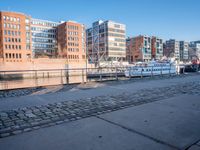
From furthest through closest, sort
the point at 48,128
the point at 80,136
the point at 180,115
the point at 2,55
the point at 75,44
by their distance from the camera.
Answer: the point at 75,44 < the point at 2,55 < the point at 180,115 < the point at 48,128 < the point at 80,136

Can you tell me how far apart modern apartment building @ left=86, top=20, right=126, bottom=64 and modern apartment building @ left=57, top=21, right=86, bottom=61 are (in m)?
9.59

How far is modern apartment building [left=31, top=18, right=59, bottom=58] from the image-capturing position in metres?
96.7

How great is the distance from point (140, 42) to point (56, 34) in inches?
2124

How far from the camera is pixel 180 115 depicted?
173 inches

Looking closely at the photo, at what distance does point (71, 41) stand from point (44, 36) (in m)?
19.3

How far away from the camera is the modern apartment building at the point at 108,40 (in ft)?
325

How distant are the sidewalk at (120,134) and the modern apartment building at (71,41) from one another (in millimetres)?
85229

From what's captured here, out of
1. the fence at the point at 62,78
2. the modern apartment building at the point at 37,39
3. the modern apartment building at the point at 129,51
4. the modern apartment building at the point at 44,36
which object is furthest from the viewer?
the modern apartment building at the point at 129,51

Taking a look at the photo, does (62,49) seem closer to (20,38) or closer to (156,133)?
(20,38)

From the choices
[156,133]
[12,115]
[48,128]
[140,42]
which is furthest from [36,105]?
[140,42]

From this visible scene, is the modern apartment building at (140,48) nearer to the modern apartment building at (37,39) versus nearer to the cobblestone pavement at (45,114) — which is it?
the modern apartment building at (37,39)

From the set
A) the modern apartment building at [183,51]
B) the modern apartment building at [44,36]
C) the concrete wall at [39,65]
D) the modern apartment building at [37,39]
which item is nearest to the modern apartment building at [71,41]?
the modern apartment building at [37,39]

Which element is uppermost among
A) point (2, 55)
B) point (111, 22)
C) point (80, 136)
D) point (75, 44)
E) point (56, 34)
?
point (111, 22)

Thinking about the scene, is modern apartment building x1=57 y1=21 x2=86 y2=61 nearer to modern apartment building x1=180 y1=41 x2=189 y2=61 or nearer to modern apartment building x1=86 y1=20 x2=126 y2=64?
modern apartment building x1=86 y1=20 x2=126 y2=64
